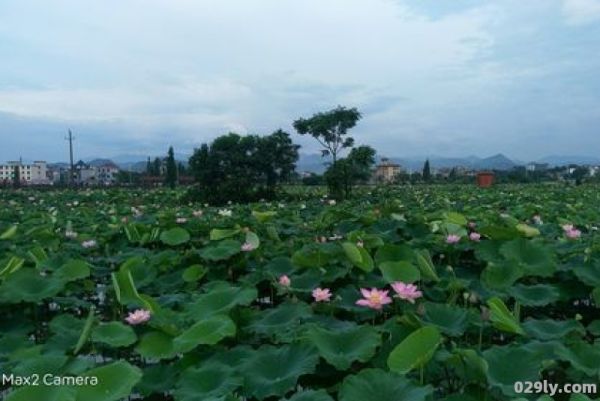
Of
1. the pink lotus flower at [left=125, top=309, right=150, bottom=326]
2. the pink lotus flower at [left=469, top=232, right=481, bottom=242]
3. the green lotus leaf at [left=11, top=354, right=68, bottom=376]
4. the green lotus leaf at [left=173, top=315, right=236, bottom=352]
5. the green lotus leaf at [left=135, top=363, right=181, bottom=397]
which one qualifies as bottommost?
the green lotus leaf at [left=135, top=363, right=181, bottom=397]

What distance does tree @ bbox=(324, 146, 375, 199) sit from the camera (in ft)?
58.8

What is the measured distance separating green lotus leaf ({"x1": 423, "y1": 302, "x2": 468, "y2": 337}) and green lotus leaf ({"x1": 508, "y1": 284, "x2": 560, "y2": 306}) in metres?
0.40

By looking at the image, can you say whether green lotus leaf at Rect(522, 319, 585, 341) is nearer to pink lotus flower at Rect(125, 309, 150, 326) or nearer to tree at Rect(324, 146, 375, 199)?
pink lotus flower at Rect(125, 309, 150, 326)

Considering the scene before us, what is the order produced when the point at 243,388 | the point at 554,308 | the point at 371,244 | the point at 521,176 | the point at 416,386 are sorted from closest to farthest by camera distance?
the point at 416,386 → the point at 243,388 → the point at 554,308 → the point at 371,244 → the point at 521,176

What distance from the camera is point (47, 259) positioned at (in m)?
2.88

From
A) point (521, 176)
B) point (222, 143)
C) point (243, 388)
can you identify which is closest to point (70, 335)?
point (243, 388)

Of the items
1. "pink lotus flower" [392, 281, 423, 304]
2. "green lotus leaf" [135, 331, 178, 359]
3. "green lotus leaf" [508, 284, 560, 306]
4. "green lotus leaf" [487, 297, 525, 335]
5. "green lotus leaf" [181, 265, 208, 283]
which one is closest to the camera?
"green lotus leaf" [487, 297, 525, 335]

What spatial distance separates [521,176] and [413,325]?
1843 inches

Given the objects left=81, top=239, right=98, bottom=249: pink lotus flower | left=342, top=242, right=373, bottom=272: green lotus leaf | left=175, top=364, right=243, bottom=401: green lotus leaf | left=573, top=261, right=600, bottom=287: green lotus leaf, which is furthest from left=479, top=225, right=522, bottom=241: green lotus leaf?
left=81, top=239, right=98, bottom=249: pink lotus flower

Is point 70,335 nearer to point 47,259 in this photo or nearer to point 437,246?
point 47,259

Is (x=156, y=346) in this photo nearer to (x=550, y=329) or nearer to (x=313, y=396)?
(x=313, y=396)

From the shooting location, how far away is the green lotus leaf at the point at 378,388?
1.37 meters

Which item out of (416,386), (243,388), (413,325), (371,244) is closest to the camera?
(416,386)

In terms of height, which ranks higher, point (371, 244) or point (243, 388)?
point (371, 244)
